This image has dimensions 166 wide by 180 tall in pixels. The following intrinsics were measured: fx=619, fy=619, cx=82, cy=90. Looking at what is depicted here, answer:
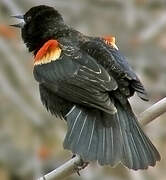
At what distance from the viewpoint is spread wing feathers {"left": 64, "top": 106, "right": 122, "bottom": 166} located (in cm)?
321

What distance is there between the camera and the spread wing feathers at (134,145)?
3201 mm

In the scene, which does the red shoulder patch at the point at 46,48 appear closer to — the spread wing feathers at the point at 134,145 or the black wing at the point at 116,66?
the black wing at the point at 116,66

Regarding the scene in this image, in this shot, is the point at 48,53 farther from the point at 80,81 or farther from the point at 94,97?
the point at 94,97

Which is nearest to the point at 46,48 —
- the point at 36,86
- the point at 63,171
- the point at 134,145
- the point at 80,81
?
the point at 80,81

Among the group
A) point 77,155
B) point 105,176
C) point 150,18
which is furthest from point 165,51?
point 77,155

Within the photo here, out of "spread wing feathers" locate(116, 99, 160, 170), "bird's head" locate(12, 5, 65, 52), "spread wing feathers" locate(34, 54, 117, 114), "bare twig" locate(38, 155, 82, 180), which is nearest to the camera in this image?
"bare twig" locate(38, 155, 82, 180)

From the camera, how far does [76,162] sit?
3180 mm

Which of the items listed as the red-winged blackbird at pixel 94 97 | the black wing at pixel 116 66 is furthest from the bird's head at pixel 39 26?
the black wing at pixel 116 66

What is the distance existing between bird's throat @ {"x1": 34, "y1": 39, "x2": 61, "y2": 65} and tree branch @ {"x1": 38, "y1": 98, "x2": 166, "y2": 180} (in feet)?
2.46

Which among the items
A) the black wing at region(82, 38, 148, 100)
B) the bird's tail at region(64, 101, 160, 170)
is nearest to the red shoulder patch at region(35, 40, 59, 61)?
the black wing at region(82, 38, 148, 100)

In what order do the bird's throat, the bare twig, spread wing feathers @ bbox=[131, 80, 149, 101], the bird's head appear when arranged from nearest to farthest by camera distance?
1. the bare twig
2. spread wing feathers @ bbox=[131, 80, 149, 101]
3. the bird's throat
4. the bird's head

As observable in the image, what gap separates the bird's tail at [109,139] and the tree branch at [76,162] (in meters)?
0.07

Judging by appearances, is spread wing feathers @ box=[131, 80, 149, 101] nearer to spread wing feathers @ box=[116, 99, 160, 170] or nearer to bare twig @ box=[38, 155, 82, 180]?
spread wing feathers @ box=[116, 99, 160, 170]

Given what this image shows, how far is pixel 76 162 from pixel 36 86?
3.79 meters
